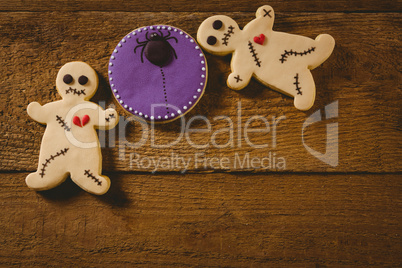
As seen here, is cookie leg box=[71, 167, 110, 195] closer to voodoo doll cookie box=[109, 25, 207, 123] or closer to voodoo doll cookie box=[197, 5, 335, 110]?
voodoo doll cookie box=[109, 25, 207, 123]

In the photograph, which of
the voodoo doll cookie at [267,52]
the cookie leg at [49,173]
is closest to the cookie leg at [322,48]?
the voodoo doll cookie at [267,52]

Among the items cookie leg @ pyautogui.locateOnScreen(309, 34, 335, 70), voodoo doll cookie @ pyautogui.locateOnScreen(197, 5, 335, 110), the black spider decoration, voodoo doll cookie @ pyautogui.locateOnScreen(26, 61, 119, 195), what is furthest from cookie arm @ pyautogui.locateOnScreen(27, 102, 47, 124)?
cookie leg @ pyautogui.locateOnScreen(309, 34, 335, 70)

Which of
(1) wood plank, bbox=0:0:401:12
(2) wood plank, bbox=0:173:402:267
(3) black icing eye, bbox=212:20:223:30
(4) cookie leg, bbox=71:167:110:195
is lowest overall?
(2) wood plank, bbox=0:173:402:267

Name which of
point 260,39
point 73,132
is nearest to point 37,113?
point 73,132

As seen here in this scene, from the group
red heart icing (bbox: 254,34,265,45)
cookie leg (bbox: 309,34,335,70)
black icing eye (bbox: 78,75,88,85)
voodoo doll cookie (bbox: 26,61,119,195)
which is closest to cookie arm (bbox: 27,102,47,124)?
voodoo doll cookie (bbox: 26,61,119,195)

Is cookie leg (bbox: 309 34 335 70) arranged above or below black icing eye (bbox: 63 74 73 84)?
above

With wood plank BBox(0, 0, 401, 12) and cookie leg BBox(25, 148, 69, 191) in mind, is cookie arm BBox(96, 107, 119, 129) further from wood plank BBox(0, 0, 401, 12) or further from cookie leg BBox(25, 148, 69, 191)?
wood plank BBox(0, 0, 401, 12)

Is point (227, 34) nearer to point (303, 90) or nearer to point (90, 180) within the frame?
point (303, 90)

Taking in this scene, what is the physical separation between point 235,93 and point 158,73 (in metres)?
0.19

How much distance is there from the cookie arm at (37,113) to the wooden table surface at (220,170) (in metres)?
0.04

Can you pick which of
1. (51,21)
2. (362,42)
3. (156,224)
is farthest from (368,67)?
(51,21)

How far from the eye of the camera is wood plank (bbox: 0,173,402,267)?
0.67m

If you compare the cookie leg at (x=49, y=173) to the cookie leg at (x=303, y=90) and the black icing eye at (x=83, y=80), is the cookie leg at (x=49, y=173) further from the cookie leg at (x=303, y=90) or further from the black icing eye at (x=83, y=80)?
the cookie leg at (x=303, y=90)

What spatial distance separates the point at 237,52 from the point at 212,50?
0.19ft
